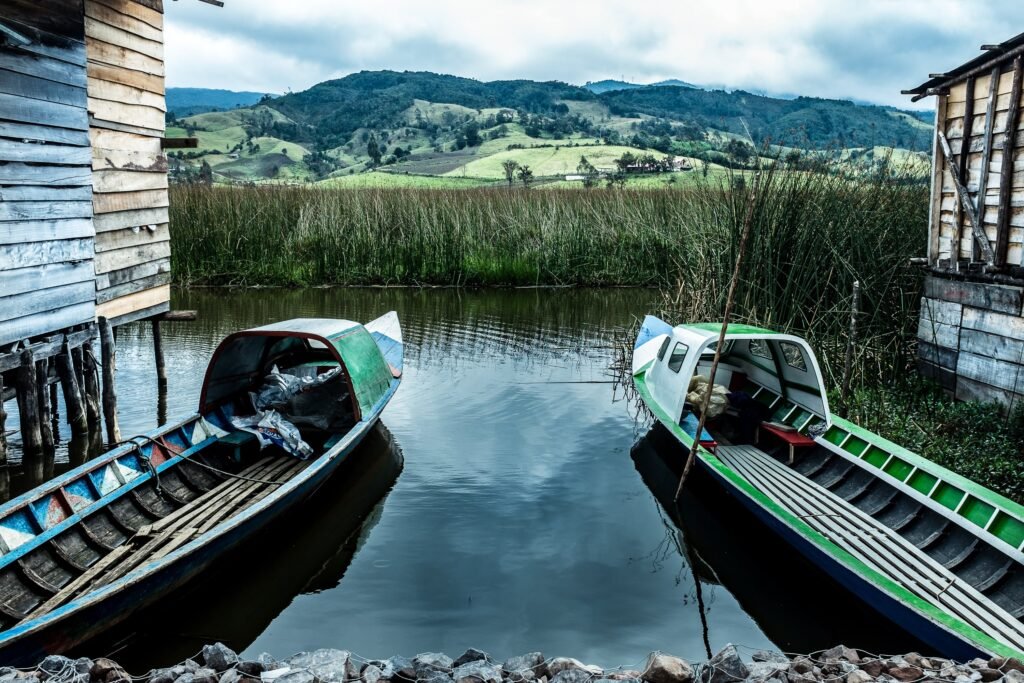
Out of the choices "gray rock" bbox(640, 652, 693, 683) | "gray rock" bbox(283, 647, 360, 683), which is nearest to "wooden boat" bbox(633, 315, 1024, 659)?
"gray rock" bbox(640, 652, 693, 683)

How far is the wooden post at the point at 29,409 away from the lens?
26.7ft

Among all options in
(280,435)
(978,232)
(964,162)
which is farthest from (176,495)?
(964,162)

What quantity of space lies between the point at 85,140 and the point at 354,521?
5.17 m

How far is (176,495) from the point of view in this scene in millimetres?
6980

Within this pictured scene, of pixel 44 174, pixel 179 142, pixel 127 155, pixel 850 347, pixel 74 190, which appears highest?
pixel 179 142

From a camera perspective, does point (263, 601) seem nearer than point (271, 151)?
Yes

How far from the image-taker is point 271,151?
9625 cm

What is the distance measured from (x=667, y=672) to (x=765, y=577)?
2.73 meters

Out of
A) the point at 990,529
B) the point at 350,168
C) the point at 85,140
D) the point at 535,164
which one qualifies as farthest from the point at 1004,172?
the point at 350,168

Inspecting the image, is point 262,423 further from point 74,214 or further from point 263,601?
point 74,214

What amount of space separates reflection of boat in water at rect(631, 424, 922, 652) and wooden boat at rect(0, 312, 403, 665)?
328cm

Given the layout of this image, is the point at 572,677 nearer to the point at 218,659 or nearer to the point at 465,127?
the point at 218,659

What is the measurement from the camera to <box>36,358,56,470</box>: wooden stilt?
28.2 ft

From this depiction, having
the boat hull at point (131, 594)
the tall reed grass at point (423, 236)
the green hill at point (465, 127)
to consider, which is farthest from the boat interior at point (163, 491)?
the green hill at point (465, 127)
